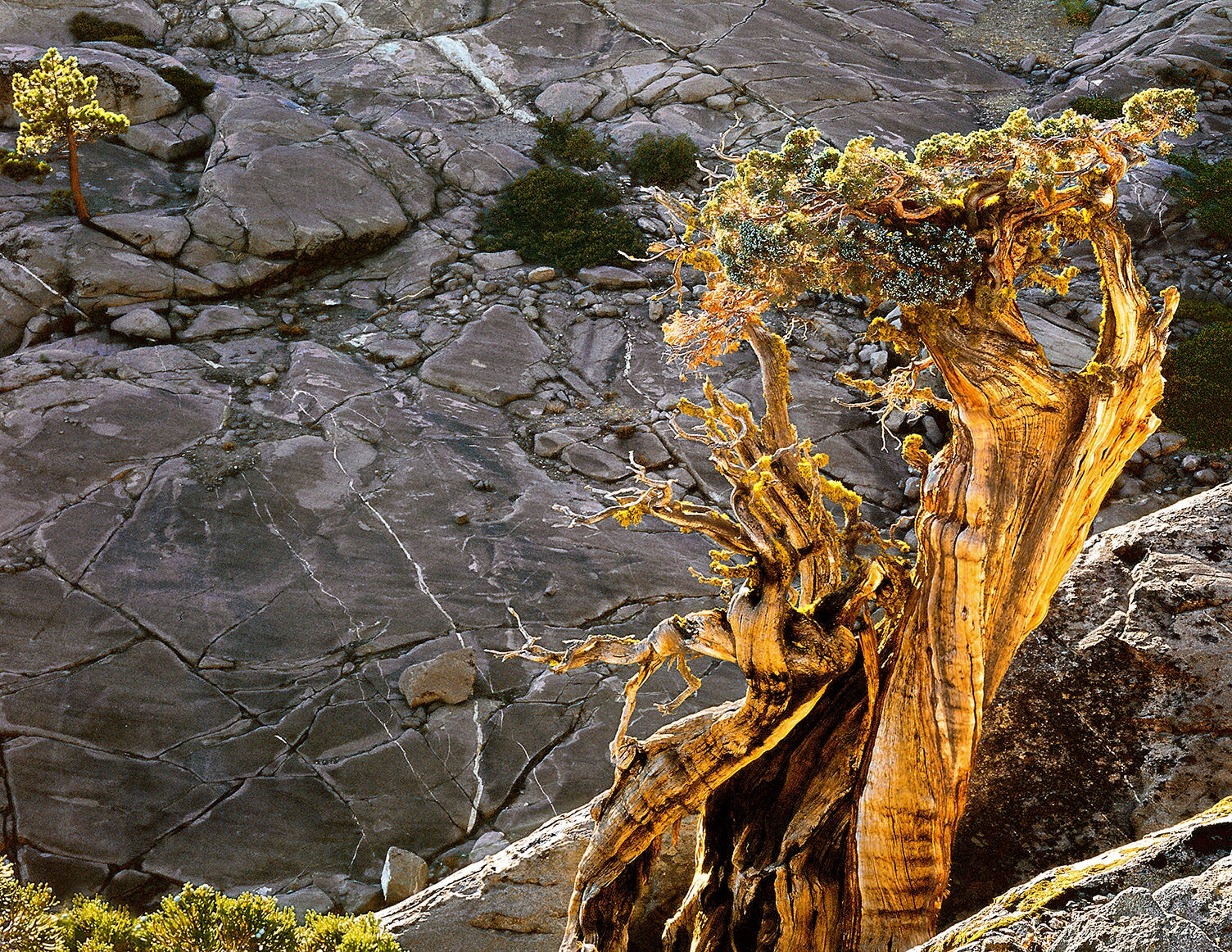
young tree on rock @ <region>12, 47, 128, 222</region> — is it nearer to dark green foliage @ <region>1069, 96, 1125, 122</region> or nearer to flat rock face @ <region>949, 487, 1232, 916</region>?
flat rock face @ <region>949, 487, 1232, 916</region>

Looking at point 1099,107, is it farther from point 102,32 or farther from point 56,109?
point 102,32

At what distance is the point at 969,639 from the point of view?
5.36 m

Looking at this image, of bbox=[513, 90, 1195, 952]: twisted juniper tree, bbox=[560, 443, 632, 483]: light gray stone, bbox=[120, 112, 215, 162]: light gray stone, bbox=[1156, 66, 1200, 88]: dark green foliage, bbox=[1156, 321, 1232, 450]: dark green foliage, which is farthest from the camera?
bbox=[1156, 66, 1200, 88]: dark green foliage

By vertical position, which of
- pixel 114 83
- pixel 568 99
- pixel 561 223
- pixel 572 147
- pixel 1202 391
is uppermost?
pixel 568 99

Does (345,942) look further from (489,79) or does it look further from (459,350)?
(489,79)

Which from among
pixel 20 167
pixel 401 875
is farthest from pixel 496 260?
pixel 401 875

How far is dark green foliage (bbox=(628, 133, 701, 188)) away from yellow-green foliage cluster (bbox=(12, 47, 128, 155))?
317 inches

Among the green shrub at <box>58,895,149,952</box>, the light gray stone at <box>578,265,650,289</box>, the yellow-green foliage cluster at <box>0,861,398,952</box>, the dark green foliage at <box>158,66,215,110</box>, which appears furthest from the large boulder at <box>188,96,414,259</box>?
the yellow-green foliage cluster at <box>0,861,398,952</box>

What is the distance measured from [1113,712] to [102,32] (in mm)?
19198

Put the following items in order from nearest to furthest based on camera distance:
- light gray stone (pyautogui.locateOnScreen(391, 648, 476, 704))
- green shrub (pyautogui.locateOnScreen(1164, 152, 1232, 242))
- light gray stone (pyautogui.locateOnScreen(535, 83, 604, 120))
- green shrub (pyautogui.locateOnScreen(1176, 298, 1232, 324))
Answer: light gray stone (pyautogui.locateOnScreen(391, 648, 476, 704)), green shrub (pyautogui.locateOnScreen(1176, 298, 1232, 324)), green shrub (pyautogui.locateOnScreen(1164, 152, 1232, 242)), light gray stone (pyautogui.locateOnScreen(535, 83, 604, 120))

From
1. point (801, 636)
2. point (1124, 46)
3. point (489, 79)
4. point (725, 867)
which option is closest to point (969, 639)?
point (801, 636)

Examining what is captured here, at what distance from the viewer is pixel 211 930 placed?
18.4ft

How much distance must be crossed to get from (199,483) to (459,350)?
3.84 meters

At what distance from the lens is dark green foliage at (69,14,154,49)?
16.5 meters
